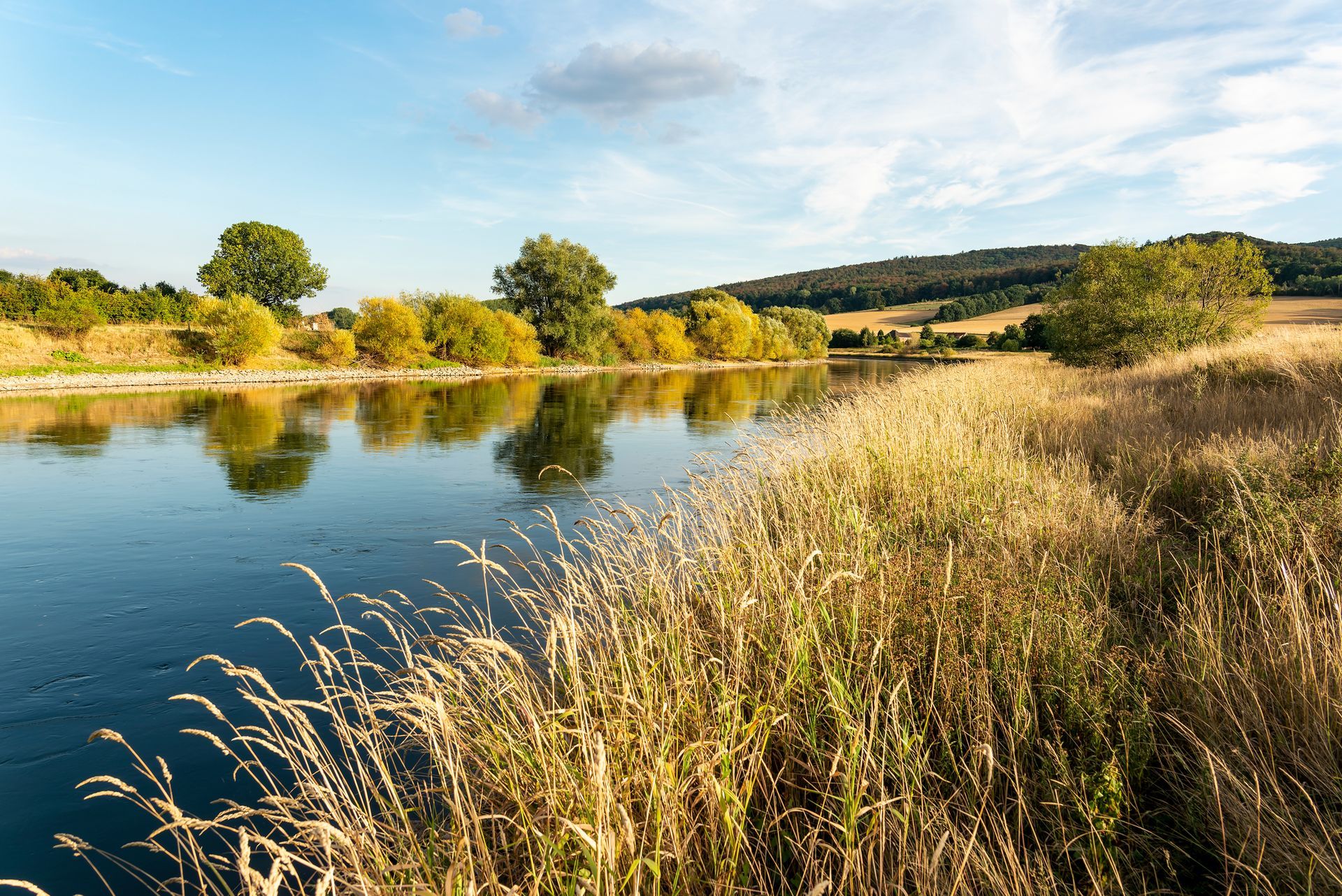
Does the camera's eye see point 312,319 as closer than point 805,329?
Yes

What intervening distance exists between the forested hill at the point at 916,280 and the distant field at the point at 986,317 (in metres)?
5.83

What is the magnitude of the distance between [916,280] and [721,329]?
80.9m

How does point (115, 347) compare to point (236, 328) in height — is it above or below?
below

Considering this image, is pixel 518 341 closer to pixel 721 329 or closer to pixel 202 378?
pixel 202 378

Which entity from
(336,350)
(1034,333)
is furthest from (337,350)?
(1034,333)

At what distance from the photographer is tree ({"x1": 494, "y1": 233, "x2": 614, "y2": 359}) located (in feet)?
193

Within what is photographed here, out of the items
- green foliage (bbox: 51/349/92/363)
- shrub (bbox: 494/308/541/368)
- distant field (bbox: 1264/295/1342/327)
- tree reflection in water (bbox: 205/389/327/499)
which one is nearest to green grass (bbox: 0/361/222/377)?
green foliage (bbox: 51/349/92/363)

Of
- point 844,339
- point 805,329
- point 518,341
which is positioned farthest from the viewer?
point 844,339

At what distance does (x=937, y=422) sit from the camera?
10.8 meters

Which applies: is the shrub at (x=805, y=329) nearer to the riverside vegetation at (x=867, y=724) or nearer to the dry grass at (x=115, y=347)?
the dry grass at (x=115, y=347)

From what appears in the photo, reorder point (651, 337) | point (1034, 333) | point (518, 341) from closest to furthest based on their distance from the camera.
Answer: point (518, 341)
point (1034, 333)
point (651, 337)

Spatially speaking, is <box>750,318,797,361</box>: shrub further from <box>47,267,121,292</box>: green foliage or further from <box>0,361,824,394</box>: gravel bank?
<box>47,267,121,292</box>: green foliage

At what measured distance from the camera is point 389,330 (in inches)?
1900

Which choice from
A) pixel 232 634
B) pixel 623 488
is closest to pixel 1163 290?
pixel 623 488
